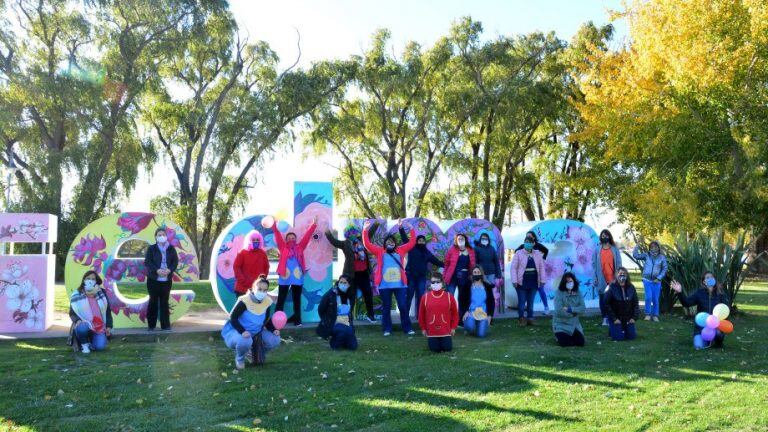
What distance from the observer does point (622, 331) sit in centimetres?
996

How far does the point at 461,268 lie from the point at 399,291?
1209 mm

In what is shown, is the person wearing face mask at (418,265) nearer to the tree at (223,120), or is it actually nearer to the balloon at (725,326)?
the balloon at (725,326)

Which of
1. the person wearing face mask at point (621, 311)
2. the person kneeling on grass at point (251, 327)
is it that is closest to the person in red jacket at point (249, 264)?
the person kneeling on grass at point (251, 327)

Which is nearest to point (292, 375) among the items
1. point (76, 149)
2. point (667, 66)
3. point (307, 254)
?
point (307, 254)

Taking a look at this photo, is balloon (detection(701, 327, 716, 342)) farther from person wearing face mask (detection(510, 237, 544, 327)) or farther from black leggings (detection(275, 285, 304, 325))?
black leggings (detection(275, 285, 304, 325))

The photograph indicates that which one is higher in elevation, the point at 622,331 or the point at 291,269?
the point at 291,269

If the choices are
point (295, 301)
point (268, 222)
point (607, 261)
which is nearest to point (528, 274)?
point (607, 261)

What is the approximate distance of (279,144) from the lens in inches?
1062

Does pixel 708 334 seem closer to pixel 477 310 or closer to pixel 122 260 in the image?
pixel 477 310

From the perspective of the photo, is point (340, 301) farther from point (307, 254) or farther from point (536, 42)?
point (536, 42)

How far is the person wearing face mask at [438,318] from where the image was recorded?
8.88m

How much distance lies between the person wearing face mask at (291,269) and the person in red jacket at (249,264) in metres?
0.72

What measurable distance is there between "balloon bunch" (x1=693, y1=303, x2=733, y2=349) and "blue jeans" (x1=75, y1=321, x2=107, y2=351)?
854cm

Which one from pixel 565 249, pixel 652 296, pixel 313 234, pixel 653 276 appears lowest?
pixel 652 296
